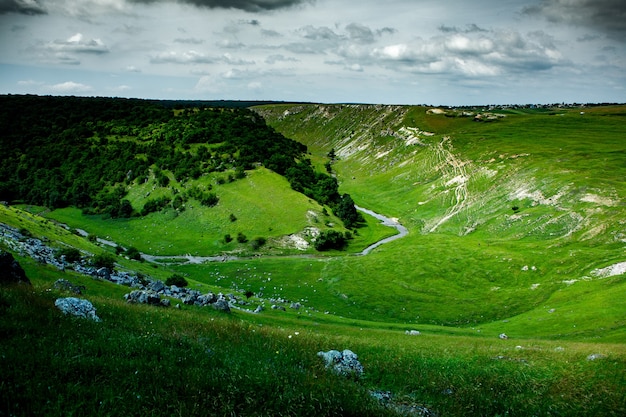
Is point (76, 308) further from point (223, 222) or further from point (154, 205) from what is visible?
point (154, 205)

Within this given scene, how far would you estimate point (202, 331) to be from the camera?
705 inches

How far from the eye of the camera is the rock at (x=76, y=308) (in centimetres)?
1598

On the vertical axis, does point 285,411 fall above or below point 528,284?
above

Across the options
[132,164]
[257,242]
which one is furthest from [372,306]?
[132,164]

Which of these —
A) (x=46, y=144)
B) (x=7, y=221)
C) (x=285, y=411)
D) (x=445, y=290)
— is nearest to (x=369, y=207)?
(x=445, y=290)

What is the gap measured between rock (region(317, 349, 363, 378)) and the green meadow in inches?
23.5

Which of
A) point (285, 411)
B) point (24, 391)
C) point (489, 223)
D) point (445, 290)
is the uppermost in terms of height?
point (24, 391)

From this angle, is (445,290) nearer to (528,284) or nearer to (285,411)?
(528,284)

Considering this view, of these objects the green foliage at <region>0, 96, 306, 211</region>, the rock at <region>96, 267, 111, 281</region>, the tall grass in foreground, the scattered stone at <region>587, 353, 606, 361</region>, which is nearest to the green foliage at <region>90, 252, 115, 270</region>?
the rock at <region>96, 267, 111, 281</region>

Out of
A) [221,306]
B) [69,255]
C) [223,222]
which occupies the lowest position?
[223,222]

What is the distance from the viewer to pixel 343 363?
17688mm

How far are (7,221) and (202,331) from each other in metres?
64.2

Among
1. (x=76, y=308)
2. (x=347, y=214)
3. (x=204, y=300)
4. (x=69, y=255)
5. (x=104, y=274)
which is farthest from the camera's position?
(x=347, y=214)

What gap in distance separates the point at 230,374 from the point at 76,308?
8833 mm
